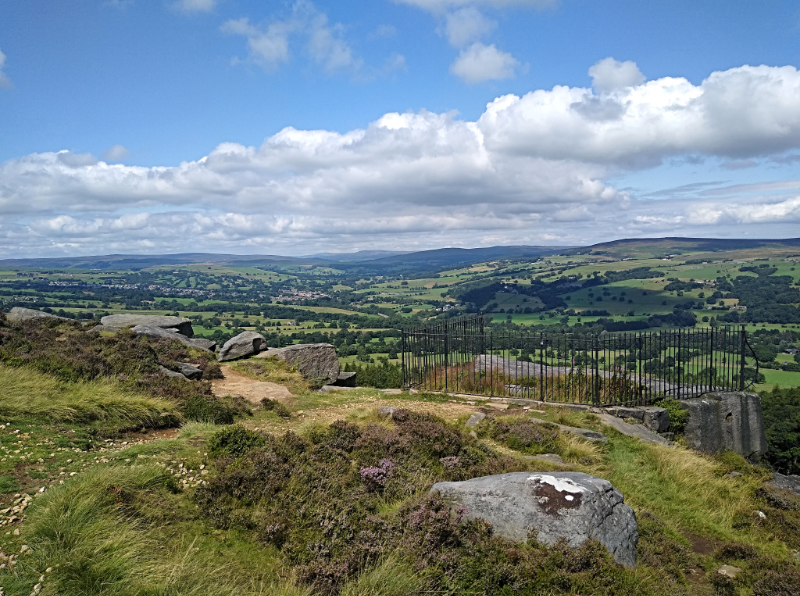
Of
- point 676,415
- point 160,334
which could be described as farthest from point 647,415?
point 160,334

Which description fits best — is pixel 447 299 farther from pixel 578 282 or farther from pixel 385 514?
pixel 385 514

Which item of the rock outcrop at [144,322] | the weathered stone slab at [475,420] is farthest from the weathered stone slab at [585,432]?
the rock outcrop at [144,322]

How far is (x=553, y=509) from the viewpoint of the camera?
6.50 m

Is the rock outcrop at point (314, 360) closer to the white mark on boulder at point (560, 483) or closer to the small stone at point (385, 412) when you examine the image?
the small stone at point (385, 412)

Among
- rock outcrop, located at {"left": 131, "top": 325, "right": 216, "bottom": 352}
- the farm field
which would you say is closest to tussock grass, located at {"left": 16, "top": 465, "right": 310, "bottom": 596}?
rock outcrop, located at {"left": 131, "top": 325, "right": 216, "bottom": 352}

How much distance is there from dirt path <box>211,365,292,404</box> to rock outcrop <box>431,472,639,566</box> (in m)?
10.2

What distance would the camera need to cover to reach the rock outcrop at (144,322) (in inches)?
977

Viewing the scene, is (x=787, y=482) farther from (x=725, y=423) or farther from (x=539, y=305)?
(x=539, y=305)

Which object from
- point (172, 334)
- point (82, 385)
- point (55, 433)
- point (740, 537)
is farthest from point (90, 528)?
point (172, 334)

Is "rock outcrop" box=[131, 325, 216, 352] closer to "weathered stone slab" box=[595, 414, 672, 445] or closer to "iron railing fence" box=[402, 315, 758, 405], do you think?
"iron railing fence" box=[402, 315, 758, 405]

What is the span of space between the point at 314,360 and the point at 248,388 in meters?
5.25

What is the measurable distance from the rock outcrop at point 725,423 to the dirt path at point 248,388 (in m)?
14.3

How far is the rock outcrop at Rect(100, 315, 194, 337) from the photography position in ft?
81.5

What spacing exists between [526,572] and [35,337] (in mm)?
19080
